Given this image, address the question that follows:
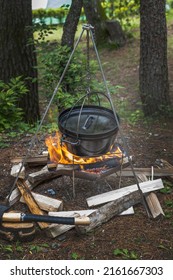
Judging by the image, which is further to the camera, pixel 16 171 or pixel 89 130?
pixel 16 171

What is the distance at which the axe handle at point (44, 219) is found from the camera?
144 inches

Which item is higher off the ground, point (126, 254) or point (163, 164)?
point (163, 164)

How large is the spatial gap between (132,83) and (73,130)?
531 cm

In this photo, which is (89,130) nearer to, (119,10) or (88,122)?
(88,122)

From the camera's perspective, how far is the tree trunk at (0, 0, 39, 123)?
6.65 m

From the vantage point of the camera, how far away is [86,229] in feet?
12.6

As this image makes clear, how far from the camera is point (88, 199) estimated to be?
422cm

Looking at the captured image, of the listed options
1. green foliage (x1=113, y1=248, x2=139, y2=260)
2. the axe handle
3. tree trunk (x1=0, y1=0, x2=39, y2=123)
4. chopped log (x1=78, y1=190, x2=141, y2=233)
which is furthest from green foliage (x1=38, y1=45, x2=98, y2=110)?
green foliage (x1=113, y1=248, x2=139, y2=260)

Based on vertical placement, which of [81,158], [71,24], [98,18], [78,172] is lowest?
[78,172]

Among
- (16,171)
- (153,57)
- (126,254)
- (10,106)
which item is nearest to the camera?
(126,254)

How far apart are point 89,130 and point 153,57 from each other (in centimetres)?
267

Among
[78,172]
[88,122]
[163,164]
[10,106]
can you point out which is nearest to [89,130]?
[88,122]

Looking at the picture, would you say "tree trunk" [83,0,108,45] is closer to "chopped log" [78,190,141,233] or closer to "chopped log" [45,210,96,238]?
"chopped log" [78,190,141,233]

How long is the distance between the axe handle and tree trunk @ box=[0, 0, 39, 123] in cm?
335
